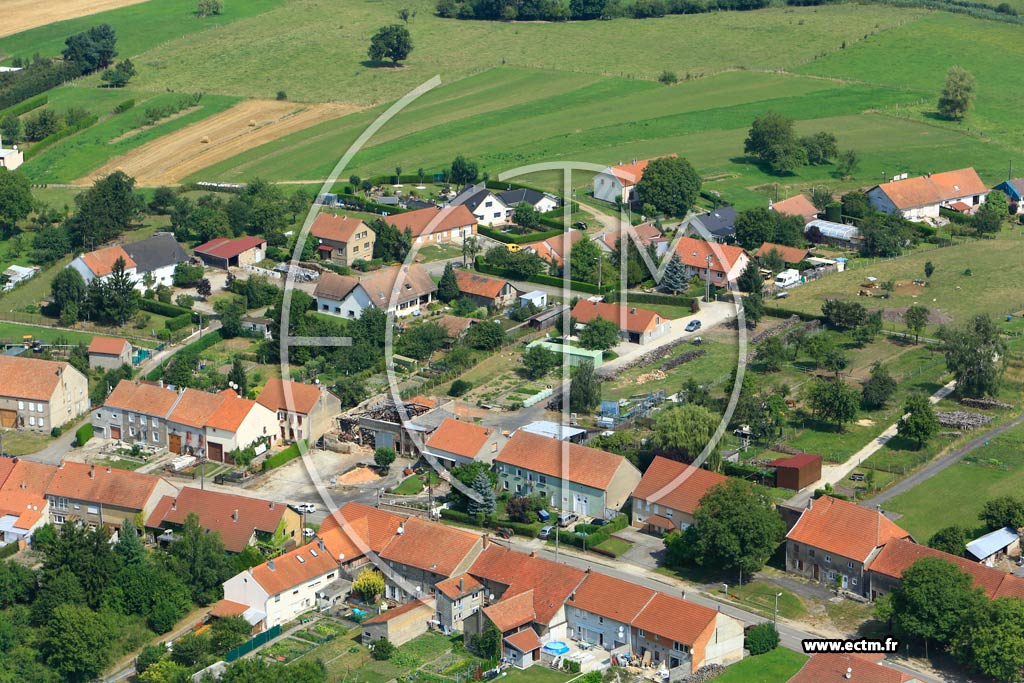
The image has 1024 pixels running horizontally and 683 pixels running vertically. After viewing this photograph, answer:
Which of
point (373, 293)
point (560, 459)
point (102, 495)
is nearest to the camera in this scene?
point (102, 495)

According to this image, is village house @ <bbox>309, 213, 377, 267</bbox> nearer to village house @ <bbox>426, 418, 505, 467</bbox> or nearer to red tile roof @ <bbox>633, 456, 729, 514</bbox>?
village house @ <bbox>426, 418, 505, 467</bbox>

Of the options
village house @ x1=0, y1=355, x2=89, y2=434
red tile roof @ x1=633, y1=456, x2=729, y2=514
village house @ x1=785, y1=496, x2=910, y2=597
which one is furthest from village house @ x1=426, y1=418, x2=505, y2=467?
village house @ x1=0, y1=355, x2=89, y2=434

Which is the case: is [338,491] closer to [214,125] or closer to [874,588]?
[874,588]

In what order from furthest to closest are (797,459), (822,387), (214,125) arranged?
(214,125), (822,387), (797,459)

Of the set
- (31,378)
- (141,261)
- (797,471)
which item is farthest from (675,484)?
(141,261)

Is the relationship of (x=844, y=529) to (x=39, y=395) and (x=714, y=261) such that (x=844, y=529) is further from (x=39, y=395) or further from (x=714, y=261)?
(x=39, y=395)

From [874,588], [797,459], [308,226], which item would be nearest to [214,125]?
[308,226]
